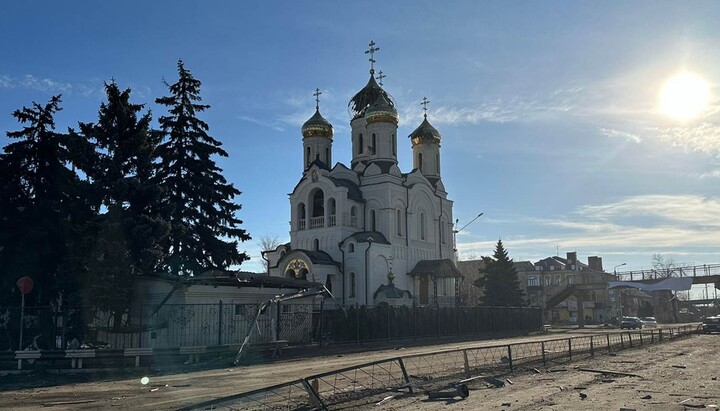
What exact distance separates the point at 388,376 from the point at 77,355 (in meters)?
9.44

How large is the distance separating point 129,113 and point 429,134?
35137mm

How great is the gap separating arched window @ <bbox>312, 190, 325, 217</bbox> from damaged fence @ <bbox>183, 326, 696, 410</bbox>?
1067 inches

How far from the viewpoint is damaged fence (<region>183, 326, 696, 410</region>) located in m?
11.4

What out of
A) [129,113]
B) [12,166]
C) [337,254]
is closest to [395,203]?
[337,254]

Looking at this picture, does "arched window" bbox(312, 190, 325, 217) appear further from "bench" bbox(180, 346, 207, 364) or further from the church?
"bench" bbox(180, 346, 207, 364)

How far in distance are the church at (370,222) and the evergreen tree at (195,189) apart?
44.4ft

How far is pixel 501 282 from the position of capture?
55094mm

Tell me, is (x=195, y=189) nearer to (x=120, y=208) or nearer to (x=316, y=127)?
(x=120, y=208)

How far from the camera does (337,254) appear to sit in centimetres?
4566

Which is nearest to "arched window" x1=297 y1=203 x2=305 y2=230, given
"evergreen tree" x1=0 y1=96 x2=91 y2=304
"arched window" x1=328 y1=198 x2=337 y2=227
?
"arched window" x1=328 y1=198 x2=337 y2=227

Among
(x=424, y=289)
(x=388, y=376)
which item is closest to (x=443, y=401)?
(x=388, y=376)

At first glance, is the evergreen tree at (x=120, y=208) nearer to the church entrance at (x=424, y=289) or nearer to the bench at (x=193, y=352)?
the bench at (x=193, y=352)

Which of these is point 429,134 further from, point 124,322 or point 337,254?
point 124,322

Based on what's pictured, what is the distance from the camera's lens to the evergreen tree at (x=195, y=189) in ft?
96.6
